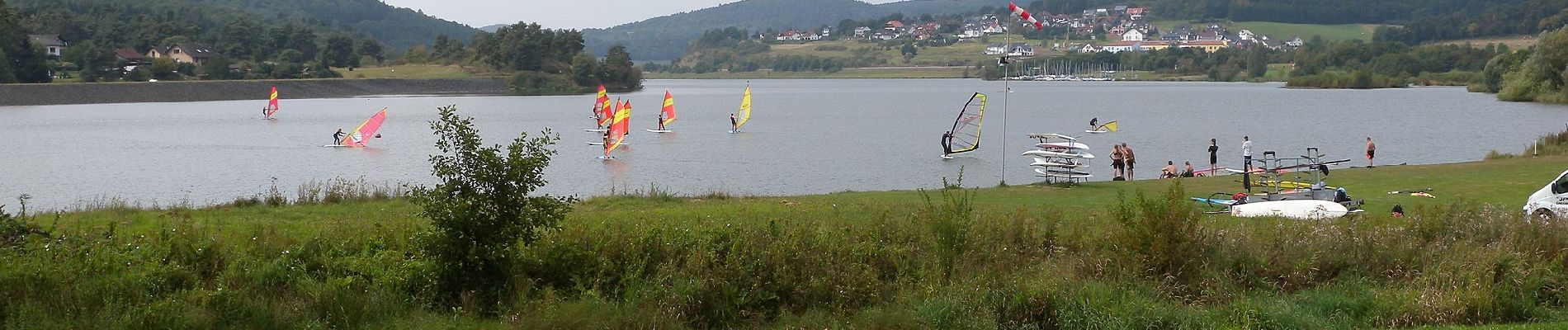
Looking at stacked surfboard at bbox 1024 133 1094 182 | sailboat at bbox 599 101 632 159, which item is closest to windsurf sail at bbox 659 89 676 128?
sailboat at bbox 599 101 632 159

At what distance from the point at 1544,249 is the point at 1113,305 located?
459cm

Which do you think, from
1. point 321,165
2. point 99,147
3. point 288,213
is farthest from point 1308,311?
point 99,147

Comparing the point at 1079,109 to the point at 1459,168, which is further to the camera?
the point at 1079,109

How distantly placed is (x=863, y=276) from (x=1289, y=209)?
9057mm

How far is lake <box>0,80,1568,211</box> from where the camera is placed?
3484 centimetres

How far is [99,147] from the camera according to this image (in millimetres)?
49812

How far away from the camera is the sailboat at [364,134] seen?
5034 cm

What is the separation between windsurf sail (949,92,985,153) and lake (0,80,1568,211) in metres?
0.66

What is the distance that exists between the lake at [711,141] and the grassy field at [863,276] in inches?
465

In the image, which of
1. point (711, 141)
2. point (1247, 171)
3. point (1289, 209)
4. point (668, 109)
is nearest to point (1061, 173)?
point (1247, 171)

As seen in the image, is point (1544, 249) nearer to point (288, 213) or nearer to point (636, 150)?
point (288, 213)

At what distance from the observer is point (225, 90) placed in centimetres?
11038

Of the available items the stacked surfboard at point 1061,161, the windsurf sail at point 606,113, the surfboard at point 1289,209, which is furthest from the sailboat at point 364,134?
the surfboard at point 1289,209

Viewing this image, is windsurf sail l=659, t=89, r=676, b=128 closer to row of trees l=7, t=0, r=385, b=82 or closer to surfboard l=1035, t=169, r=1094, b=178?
surfboard l=1035, t=169, r=1094, b=178
